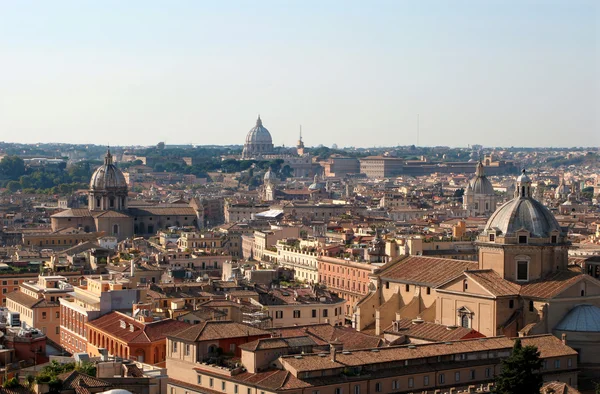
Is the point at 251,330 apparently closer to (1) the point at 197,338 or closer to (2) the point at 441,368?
(1) the point at 197,338

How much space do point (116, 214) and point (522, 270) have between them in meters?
59.1

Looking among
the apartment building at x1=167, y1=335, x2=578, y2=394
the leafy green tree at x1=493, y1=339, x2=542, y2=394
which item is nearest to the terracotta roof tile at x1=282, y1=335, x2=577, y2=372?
the apartment building at x1=167, y1=335, x2=578, y2=394

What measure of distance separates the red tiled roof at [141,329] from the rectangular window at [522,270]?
30.3 ft

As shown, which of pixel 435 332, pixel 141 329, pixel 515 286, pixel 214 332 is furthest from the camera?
pixel 515 286

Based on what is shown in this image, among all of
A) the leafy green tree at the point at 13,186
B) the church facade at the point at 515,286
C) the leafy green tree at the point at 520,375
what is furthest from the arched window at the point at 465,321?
the leafy green tree at the point at 13,186

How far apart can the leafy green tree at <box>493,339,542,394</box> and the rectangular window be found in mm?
8537

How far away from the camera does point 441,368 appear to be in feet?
101

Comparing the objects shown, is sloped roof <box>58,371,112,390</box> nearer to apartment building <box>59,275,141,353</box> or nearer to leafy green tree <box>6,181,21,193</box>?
apartment building <box>59,275,141,353</box>

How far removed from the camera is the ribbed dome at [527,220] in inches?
1527

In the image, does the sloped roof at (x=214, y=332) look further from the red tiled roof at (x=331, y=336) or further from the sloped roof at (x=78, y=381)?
the sloped roof at (x=78, y=381)

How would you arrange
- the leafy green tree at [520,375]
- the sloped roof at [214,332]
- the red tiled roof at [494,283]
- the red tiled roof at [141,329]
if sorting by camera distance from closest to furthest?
the leafy green tree at [520,375] < the sloped roof at [214,332] < the red tiled roof at [141,329] < the red tiled roof at [494,283]

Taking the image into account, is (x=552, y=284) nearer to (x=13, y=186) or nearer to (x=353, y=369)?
(x=353, y=369)

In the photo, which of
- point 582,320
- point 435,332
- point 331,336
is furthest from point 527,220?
point 331,336

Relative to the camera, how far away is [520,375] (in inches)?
1156
